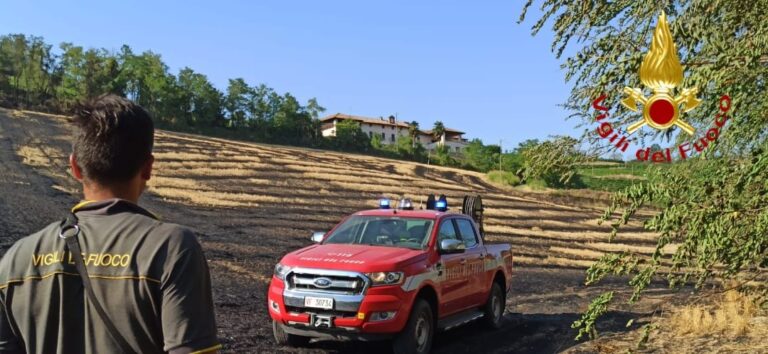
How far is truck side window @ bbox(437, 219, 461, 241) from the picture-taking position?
885 cm

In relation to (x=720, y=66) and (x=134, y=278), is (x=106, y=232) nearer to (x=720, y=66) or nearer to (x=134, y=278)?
(x=134, y=278)

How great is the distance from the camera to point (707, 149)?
5133 mm

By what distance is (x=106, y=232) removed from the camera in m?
1.91

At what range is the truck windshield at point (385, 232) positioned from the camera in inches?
341

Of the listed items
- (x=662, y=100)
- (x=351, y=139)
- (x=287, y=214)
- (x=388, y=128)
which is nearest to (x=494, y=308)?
(x=662, y=100)

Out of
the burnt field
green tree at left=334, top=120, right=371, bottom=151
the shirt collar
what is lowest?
the burnt field

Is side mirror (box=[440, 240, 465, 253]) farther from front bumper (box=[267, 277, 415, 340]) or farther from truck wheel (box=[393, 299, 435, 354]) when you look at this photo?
front bumper (box=[267, 277, 415, 340])

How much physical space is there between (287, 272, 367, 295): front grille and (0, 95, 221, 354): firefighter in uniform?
542cm

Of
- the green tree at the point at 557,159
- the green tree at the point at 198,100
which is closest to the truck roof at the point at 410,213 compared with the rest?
the green tree at the point at 557,159

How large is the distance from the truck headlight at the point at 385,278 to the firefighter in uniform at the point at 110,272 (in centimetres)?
545

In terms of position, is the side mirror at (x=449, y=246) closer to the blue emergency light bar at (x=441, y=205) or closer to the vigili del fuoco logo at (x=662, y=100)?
the blue emergency light bar at (x=441, y=205)

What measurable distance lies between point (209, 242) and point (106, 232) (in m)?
15.0

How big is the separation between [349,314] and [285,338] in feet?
3.43

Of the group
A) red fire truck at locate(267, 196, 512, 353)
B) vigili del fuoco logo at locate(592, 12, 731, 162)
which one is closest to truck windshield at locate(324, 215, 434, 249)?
red fire truck at locate(267, 196, 512, 353)
